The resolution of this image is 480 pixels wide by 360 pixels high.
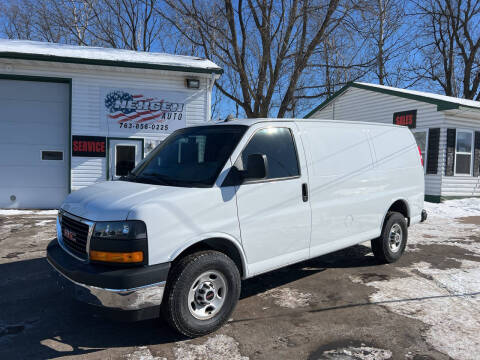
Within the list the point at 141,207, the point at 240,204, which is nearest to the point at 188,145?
the point at 240,204

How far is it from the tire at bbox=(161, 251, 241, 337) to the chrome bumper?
15 centimetres

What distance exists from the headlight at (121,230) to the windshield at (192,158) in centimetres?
69

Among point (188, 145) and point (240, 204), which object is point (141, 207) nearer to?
point (240, 204)

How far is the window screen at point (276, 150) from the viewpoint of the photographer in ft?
12.7

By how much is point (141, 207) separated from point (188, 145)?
1.31 m

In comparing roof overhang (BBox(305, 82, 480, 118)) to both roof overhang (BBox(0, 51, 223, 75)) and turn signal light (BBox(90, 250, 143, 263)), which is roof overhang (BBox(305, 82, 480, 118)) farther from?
turn signal light (BBox(90, 250, 143, 263))

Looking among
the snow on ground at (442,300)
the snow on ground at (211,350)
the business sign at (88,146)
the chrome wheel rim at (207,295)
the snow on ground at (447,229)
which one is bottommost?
the snow on ground at (211,350)

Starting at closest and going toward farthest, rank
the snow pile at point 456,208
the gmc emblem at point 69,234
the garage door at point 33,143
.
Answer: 1. the gmc emblem at point 69,234
2. the garage door at point 33,143
3. the snow pile at point 456,208

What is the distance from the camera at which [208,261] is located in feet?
10.8

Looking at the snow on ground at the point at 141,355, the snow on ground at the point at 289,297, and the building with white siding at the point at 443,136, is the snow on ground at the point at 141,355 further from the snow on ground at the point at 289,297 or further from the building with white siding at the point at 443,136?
the building with white siding at the point at 443,136

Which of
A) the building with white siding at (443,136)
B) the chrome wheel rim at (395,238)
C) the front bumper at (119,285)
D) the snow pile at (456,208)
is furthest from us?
the building with white siding at (443,136)

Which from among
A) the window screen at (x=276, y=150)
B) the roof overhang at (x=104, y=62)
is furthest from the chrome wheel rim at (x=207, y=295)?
the roof overhang at (x=104, y=62)

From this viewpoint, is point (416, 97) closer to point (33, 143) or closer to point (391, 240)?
point (391, 240)

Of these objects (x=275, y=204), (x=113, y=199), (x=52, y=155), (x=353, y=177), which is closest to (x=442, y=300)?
(x=353, y=177)
